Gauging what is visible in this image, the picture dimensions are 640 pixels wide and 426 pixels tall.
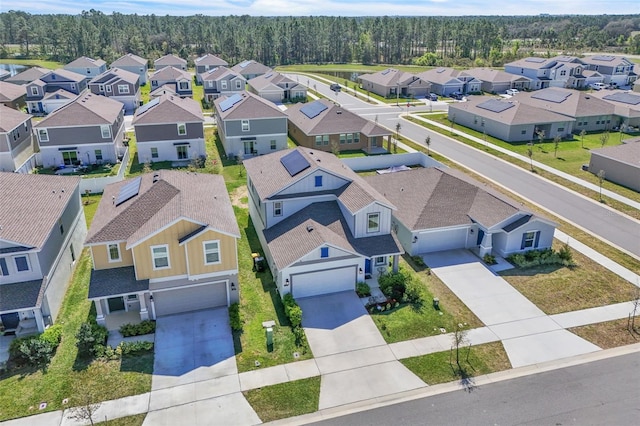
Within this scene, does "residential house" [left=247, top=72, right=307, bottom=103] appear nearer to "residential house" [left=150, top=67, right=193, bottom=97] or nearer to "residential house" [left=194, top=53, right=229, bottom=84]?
"residential house" [left=150, top=67, right=193, bottom=97]

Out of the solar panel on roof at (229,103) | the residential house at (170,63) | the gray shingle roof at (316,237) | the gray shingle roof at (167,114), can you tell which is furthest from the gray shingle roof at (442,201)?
the residential house at (170,63)

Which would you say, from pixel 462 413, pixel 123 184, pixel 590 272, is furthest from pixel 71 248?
pixel 590 272

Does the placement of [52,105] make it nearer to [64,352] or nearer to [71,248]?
[71,248]

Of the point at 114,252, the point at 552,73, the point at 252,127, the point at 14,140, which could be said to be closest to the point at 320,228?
the point at 114,252

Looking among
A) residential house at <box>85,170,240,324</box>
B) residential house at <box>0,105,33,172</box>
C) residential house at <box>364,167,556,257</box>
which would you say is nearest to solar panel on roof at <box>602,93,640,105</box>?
residential house at <box>364,167,556,257</box>

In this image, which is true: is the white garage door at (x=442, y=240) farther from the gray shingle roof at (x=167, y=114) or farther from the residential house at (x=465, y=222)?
the gray shingle roof at (x=167, y=114)
